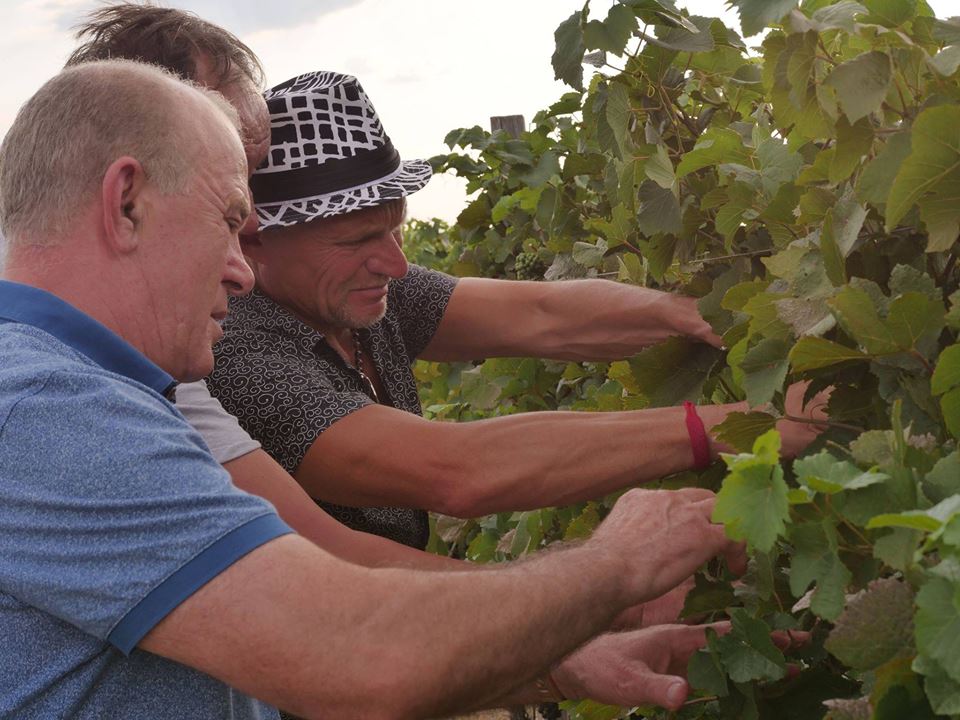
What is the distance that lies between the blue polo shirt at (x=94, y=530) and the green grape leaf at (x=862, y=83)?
0.92 metres

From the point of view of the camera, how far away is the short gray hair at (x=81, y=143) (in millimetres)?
1877

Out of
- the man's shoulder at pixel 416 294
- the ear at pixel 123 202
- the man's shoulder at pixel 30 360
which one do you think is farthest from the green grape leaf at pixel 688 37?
the man's shoulder at pixel 416 294

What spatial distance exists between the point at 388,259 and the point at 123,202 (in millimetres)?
1446

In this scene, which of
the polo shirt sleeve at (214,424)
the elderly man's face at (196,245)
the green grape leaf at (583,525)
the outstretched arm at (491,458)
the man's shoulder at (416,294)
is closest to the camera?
the elderly man's face at (196,245)

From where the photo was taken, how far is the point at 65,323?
5.99ft

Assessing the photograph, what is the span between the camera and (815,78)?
1.74 metres

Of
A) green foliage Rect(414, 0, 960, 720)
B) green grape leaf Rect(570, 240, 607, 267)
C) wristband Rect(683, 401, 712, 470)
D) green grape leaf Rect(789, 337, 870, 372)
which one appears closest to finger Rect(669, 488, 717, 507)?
green foliage Rect(414, 0, 960, 720)

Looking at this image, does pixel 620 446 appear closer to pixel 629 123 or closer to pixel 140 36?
pixel 629 123

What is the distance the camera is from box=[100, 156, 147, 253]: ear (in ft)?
6.09

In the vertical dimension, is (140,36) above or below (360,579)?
above

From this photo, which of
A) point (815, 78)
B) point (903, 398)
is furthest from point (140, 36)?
point (903, 398)

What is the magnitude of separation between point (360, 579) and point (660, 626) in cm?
89

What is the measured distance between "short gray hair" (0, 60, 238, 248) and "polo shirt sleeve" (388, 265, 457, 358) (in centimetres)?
176

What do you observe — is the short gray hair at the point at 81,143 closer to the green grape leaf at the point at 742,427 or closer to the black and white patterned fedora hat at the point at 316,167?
the green grape leaf at the point at 742,427
